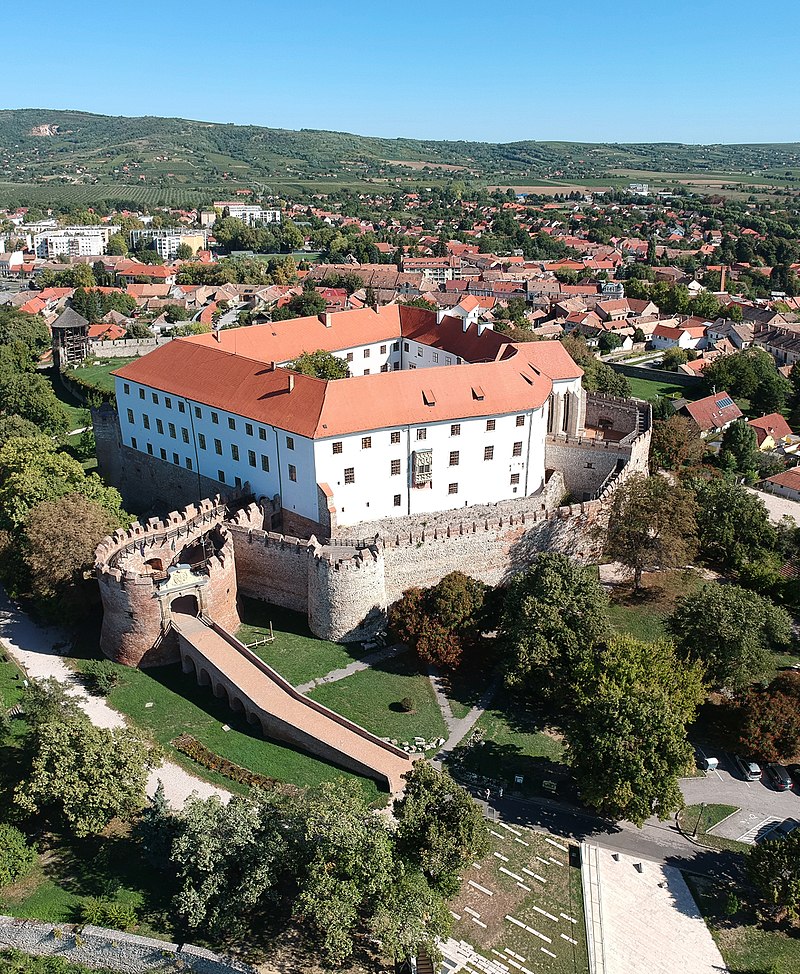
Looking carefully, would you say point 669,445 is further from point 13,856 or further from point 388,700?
point 13,856

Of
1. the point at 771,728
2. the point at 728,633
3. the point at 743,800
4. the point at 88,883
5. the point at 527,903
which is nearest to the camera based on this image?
the point at 527,903

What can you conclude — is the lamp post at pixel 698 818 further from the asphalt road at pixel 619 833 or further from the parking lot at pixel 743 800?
the asphalt road at pixel 619 833

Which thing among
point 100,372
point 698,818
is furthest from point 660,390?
point 698,818

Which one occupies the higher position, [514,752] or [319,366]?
[319,366]

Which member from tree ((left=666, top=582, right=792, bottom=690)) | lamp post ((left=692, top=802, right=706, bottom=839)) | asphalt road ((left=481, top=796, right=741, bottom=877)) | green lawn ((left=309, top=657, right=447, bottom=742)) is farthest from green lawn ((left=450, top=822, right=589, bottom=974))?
tree ((left=666, top=582, right=792, bottom=690))

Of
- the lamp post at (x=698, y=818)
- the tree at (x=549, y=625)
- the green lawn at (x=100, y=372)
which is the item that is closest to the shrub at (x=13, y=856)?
the tree at (x=549, y=625)

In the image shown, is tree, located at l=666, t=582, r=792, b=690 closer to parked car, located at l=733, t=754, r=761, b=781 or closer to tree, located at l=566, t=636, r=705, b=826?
parked car, located at l=733, t=754, r=761, b=781

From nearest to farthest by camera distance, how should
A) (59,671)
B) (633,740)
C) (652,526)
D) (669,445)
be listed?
(633,740) → (59,671) → (652,526) → (669,445)
